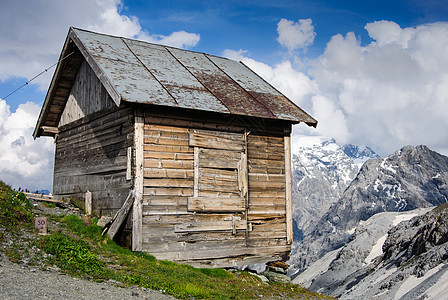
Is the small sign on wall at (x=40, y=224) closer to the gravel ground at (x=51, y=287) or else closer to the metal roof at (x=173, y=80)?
the gravel ground at (x=51, y=287)

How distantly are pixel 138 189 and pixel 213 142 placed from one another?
10.0ft

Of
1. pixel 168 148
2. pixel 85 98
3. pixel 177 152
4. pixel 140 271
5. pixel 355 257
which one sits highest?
pixel 85 98

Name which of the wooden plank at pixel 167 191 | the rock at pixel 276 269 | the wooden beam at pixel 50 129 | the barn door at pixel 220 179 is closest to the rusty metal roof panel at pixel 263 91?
the barn door at pixel 220 179

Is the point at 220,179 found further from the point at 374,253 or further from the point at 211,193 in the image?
the point at 374,253

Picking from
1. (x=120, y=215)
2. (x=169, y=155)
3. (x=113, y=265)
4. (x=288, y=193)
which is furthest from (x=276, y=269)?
(x=113, y=265)

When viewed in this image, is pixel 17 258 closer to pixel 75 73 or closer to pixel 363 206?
pixel 75 73

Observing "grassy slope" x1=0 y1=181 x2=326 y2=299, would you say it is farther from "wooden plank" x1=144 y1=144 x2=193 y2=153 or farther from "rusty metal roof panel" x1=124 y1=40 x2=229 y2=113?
"rusty metal roof panel" x1=124 y1=40 x2=229 y2=113

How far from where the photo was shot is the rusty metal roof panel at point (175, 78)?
1374cm

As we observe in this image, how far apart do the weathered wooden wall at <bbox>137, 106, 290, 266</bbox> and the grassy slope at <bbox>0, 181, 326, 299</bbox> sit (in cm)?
78

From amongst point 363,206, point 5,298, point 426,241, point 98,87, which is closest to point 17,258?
point 5,298

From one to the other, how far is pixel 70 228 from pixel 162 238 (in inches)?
117

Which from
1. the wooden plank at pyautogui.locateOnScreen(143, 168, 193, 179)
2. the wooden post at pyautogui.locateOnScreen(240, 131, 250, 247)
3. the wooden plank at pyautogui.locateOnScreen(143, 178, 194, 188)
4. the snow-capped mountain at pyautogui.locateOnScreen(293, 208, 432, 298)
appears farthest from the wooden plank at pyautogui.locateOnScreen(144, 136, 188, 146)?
the snow-capped mountain at pyautogui.locateOnScreen(293, 208, 432, 298)

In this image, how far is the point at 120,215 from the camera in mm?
12492

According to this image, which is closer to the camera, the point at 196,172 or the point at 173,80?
the point at 196,172
